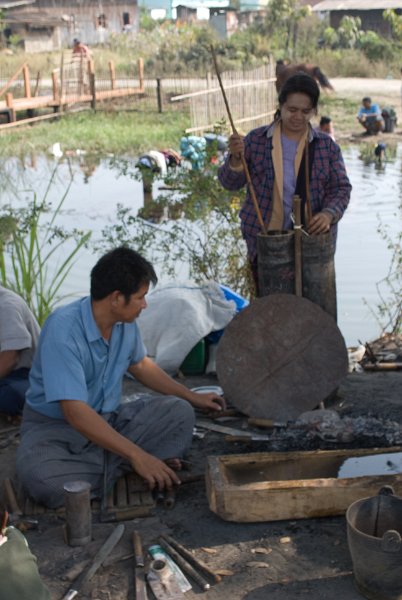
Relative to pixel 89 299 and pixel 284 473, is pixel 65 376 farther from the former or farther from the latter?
pixel 284 473

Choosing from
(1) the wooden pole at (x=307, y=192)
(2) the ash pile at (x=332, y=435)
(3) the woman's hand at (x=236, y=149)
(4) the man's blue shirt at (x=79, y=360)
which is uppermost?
(3) the woman's hand at (x=236, y=149)

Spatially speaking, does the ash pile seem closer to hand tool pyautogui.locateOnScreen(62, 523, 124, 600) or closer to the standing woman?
hand tool pyautogui.locateOnScreen(62, 523, 124, 600)

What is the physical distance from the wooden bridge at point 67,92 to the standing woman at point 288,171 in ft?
53.7

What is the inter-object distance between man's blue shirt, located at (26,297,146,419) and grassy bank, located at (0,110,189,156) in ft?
45.6

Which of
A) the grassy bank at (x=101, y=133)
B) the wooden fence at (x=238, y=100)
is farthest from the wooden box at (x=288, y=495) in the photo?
the grassy bank at (x=101, y=133)

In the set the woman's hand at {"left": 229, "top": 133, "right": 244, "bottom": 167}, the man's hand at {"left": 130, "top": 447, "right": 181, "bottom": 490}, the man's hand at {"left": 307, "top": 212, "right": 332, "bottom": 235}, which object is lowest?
the man's hand at {"left": 130, "top": 447, "right": 181, "bottom": 490}

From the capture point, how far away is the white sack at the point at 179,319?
5.29m

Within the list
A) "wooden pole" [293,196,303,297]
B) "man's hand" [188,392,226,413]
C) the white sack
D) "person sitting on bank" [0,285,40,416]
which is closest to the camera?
"man's hand" [188,392,226,413]

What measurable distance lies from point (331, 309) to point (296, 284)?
0.29 meters

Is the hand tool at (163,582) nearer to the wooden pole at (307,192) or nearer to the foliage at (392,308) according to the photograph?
the wooden pole at (307,192)

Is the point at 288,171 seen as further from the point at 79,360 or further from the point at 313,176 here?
the point at 79,360

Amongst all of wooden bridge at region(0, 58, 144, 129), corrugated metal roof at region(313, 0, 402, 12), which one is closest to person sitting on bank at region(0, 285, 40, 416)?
wooden bridge at region(0, 58, 144, 129)

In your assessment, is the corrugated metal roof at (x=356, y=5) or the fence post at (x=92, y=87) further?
the corrugated metal roof at (x=356, y=5)

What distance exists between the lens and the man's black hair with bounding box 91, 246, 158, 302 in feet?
11.5
